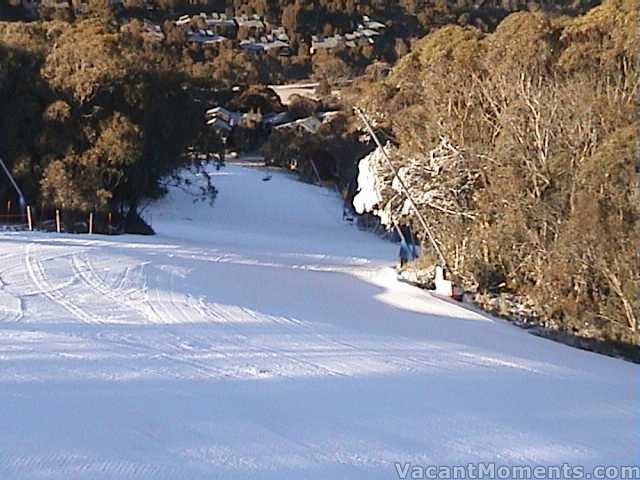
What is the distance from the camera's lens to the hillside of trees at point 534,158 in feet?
46.2

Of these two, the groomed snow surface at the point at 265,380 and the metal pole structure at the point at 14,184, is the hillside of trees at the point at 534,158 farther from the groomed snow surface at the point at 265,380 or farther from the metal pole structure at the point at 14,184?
the metal pole structure at the point at 14,184

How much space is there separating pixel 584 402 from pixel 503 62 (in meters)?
10.1

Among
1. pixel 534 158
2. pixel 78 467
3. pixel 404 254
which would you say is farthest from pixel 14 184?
pixel 78 467

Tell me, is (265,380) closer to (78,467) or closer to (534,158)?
(78,467)

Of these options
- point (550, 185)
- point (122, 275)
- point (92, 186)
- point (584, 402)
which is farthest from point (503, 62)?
point (92, 186)

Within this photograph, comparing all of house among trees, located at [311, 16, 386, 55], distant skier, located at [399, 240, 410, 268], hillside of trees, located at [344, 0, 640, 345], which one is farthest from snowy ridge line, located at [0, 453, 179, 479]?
house among trees, located at [311, 16, 386, 55]

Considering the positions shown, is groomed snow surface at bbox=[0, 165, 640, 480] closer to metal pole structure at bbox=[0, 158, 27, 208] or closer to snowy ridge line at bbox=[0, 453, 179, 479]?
snowy ridge line at bbox=[0, 453, 179, 479]

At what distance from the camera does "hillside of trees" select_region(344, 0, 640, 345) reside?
46.2 ft

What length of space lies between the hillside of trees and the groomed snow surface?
175 cm

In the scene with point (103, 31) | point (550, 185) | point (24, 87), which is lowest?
point (550, 185)

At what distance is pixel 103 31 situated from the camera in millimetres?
26266

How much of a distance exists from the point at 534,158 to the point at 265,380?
9.21 metres

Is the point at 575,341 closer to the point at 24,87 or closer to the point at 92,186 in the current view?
the point at 92,186

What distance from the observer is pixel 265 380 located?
28.7ft
